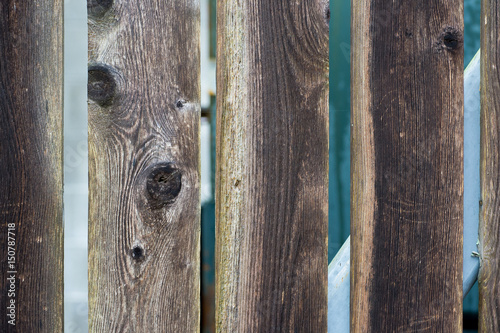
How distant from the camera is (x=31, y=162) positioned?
908mm

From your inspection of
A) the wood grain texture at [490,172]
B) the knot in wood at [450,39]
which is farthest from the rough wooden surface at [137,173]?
the wood grain texture at [490,172]

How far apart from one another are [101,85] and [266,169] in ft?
1.36

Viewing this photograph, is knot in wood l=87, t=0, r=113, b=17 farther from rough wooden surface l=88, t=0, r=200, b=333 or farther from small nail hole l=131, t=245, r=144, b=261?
small nail hole l=131, t=245, r=144, b=261

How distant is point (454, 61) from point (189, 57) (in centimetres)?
65

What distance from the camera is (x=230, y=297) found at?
2.99 ft

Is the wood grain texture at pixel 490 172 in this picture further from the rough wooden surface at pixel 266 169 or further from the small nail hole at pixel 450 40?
the rough wooden surface at pixel 266 169

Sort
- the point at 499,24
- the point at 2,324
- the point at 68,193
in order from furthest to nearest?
the point at 68,193 → the point at 499,24 → the point at 2,324

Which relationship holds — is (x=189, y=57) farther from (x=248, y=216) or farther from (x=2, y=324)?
(x=2, y=324)

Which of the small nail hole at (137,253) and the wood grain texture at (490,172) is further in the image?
the wood grain texture at (490,172)

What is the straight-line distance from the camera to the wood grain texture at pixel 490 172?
3.31 feet

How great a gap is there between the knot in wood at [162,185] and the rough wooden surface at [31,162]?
23 cm

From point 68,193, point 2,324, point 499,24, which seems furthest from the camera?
point 68,193

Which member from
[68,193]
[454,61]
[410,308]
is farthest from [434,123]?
[68,193]

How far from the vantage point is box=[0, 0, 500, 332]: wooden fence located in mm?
892
